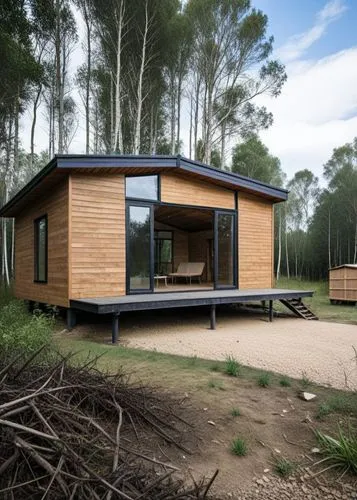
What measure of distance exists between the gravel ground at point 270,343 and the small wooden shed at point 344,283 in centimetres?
455

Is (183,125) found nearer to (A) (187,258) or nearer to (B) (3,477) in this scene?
(A) (187,258)

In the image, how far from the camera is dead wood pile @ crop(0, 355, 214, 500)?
144 cm

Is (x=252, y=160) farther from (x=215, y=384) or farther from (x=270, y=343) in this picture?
(x=215, y=384)

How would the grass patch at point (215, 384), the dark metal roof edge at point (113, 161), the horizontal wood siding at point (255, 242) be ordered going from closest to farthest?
1. the grass patch at point (215, 384)
2. the dark metal roof edge at point (113, 161)
3. the horizontal wood siding at point (255, 242)

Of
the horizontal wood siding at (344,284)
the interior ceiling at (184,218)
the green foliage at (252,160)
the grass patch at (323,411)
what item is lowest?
the grass patch at (323,411)

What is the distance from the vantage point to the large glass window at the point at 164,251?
515 inches

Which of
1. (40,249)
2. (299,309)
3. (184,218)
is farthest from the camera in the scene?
(184,218)

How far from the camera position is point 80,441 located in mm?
1762

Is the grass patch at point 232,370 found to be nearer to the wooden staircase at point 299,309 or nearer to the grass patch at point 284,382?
the grass patch at point 284,382

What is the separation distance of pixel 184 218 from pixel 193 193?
335cm

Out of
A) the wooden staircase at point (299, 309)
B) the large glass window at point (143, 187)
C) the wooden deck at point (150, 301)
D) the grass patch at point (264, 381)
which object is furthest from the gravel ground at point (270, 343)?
the large glass window at point (143, 187)

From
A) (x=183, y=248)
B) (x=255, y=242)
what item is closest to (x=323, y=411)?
(x=255, y=242)

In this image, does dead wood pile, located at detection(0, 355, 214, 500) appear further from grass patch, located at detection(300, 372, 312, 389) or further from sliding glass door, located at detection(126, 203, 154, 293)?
sliding glass door, located at detection(126, 203, 154, 293)

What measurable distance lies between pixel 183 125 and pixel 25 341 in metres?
19.8
